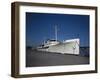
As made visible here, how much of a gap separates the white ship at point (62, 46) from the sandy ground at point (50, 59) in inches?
1.2

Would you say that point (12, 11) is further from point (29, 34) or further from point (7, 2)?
point (29, 34)

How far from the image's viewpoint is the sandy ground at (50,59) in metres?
1.83

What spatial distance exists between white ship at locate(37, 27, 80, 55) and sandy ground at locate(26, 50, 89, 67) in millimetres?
31

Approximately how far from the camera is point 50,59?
6.21ft

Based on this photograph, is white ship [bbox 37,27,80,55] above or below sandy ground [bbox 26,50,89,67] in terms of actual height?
above

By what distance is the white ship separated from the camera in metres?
1.87

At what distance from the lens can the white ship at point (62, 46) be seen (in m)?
1.87

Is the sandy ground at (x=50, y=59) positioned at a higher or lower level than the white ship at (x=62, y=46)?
lower

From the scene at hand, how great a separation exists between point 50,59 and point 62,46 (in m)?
0.14

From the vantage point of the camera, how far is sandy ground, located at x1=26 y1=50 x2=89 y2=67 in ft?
6.00

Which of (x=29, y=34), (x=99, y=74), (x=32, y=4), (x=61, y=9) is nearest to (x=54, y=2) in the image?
(x=61, y=9)

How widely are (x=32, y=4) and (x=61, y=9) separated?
247mm

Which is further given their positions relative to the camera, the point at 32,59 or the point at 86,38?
the point at 86,38

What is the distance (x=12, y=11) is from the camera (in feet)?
5.86
